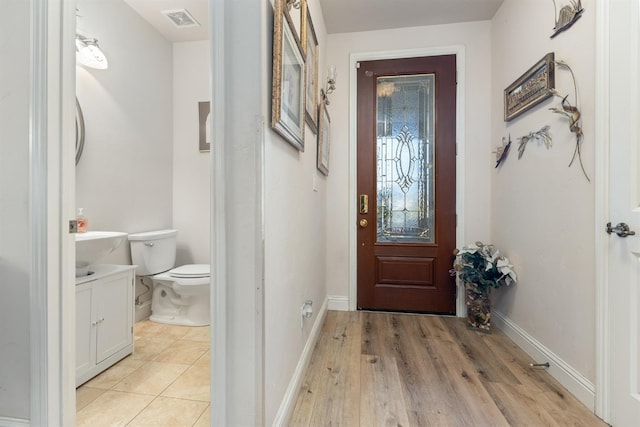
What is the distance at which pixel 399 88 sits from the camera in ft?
8.86

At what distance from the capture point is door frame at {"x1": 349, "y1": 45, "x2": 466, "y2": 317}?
261cm

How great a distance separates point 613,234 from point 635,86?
0.62m

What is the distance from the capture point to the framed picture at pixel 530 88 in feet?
5.64

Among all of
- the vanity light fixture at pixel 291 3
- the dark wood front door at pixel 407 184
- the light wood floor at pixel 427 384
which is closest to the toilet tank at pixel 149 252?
the light wood floor at pixel 427 384

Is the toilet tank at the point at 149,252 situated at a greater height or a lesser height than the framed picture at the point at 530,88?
lesser

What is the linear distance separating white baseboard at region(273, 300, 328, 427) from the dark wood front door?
0.91 m

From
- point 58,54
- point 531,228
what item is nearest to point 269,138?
point 58,54

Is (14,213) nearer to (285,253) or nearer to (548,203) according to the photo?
(285,253)

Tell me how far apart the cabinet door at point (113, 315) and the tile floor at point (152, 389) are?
0.41 ft

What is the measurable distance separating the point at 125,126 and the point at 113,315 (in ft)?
4.84

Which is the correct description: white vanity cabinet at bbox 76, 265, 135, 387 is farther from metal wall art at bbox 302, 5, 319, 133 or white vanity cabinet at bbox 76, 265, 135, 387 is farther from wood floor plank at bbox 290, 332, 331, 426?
metal wall art at bbox 302, 5, 319, 133

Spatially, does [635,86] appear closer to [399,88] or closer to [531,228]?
[531,228]

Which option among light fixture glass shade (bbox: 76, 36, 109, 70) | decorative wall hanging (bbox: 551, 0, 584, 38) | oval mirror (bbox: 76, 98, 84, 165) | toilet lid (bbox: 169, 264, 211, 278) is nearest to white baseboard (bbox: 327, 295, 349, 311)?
toilet lid (bbox: 169, 264, 211, 278)

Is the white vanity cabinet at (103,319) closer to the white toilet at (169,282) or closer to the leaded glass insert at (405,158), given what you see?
the white toilet at (169,282)
